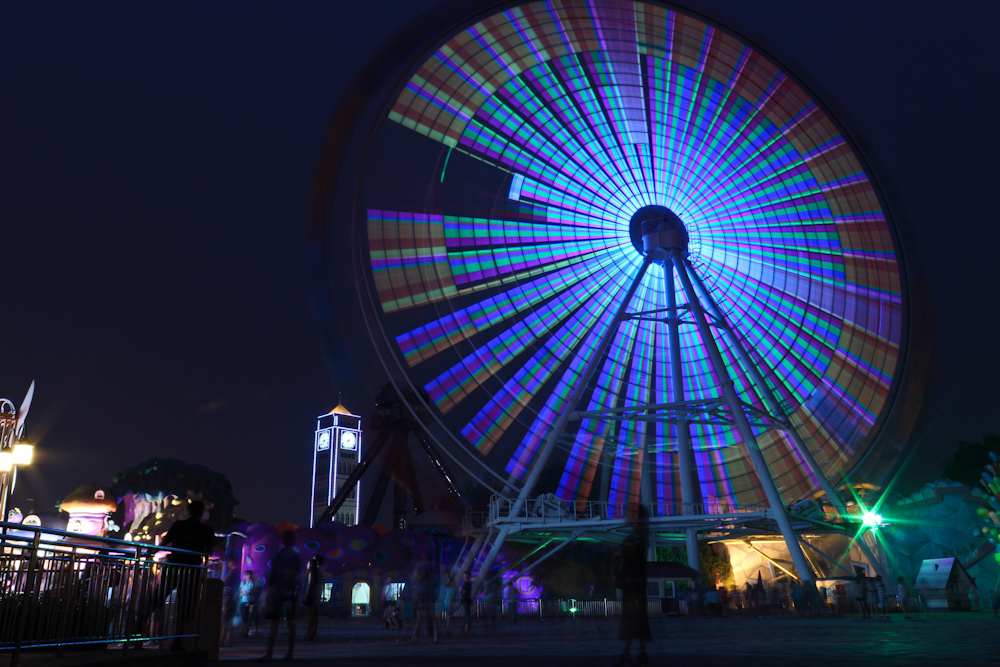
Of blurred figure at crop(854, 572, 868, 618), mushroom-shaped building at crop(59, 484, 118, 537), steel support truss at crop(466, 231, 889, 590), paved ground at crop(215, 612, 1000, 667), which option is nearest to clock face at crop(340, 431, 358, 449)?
mushroom-shaped building at crop(59, 484, 118, 537)

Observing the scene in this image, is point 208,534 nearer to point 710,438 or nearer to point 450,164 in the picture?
point 450,164

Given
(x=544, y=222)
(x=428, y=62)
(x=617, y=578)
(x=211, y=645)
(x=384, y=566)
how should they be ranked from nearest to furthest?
(x=617, y=578), (x=211, y=645), (x=428, y=62), (x=544, y=222), (x=384, y=566)

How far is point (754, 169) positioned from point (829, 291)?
4.61 metres

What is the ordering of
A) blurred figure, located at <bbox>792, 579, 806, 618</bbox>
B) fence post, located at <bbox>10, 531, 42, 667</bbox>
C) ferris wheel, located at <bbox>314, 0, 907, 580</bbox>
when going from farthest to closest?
Result: ferris wheel, located at <bbox>314, 0, 907, 580</bbox> < blurred figure, located at <bbox>792, 579, 806, 618</bbox> < fence post, located at <bbox>10, 531, 42, 667</bbox>

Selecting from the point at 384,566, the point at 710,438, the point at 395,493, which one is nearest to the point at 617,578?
the point at 710,438

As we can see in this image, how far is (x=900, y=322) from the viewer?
998 inches

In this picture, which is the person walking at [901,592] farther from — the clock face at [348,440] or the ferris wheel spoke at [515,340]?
the clock face at [348,440]

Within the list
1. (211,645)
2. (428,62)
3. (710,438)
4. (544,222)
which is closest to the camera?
(211,645)

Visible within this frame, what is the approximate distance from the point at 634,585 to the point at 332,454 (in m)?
127

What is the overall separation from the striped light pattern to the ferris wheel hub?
0.41m

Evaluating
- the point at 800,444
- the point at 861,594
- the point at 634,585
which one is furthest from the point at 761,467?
the point at 634,585

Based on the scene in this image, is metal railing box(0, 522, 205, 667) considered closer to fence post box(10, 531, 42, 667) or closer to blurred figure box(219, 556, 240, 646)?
fence post box(10, 531, 42, 667)

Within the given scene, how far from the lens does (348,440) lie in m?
132

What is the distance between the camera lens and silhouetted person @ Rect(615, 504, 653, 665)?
720 cm
